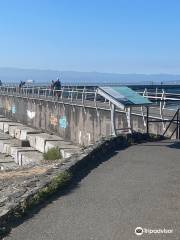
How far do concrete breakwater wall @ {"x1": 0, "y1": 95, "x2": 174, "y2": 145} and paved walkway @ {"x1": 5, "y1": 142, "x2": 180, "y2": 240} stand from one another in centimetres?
753

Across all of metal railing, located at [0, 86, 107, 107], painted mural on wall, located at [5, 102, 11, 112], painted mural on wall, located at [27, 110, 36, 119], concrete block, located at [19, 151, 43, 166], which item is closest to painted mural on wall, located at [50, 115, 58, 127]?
metal railing, located at [0, 86, 107, 107]

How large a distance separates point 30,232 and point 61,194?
7.24ft

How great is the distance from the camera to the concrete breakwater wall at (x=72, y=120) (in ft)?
72.6

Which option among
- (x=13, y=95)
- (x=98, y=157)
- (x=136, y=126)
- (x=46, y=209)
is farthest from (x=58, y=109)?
(x=46, y=209)

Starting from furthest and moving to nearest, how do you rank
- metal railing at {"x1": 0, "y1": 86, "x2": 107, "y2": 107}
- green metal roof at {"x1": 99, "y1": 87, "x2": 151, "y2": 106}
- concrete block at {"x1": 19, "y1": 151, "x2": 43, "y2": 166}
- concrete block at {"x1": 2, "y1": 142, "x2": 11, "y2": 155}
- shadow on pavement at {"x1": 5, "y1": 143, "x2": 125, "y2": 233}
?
concrete block at {"x1": 2, "y1": 142, "x2": 11, "y2": 155}
metal railing at {"x1": 0, "y1": 86, "x2": 107, "y2": 107}
concrete block at {"x1": 19, "y1": 151, "x2": 43, "y2": 166}
green metal roof at {"x1": 99, "y1": 87, "x2": 151, "y2": 106}
shadow on pavement at {"x1": 5, "y1": 143, "x2": 125, "y2": 233}

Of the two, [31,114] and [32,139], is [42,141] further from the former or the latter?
[31,114]

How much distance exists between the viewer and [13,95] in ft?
162

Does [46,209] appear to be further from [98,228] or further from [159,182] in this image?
[159,182]

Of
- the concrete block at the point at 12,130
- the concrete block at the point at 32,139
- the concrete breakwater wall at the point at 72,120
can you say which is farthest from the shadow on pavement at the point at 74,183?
the concrete block at the point at 12,130

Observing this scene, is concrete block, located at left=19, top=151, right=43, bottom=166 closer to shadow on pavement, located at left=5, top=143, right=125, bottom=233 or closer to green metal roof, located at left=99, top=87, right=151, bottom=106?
green metal roof, located at left=99, top=87, right=151, bottom=106

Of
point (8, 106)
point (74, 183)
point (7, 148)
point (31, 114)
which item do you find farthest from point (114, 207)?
point (8, 106)

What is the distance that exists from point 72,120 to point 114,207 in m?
21.6

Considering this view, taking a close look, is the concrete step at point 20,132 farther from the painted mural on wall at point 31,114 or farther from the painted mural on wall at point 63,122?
the painted mural on wall at point 63,122

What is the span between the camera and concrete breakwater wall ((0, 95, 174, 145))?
2212 centimetres
